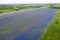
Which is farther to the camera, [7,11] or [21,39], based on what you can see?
[7,11]

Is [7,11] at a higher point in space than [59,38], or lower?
lower

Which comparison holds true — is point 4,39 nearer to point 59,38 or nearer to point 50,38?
point 50,38

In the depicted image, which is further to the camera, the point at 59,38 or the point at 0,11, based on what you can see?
the point at 0,11

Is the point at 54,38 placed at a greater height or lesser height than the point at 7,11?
greater

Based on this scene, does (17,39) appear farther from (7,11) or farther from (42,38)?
(7,11)

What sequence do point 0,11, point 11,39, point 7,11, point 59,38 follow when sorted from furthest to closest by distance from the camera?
point 7,11
point 0,11
point 59,38
point 11,39

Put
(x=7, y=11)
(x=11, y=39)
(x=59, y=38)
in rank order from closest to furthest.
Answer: (x=11, y=39) → (x=59, y=38) → (x=7, y=11)

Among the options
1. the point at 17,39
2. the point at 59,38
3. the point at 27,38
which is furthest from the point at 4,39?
the point at 59,38

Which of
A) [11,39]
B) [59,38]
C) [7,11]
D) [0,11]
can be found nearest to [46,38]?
[59,38]

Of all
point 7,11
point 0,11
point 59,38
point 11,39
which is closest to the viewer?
point 11,39
